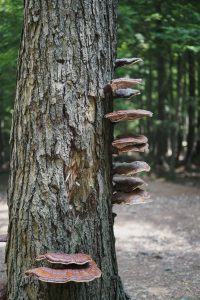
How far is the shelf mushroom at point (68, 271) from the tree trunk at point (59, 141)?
0.85 feet

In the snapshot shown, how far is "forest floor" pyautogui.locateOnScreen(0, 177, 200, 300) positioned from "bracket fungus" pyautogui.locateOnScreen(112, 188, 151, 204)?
7.05 ft

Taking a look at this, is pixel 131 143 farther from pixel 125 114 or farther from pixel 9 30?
pixel 9 30

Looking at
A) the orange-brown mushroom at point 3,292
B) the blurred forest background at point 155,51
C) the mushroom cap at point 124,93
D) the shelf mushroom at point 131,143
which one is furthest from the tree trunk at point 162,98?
the orange-brown mushroom at point 3,292

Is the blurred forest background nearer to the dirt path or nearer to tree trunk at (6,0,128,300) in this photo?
the dirt path

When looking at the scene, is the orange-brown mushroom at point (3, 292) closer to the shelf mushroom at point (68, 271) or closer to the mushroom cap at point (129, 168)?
the shelf mushroom at point (68, 271)

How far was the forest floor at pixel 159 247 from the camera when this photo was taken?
576 centimetres

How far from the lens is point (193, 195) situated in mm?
14961

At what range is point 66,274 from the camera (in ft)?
9.48

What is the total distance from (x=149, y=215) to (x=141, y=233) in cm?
214

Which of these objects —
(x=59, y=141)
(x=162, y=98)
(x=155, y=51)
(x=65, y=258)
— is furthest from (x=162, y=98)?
(x=65, y=258)

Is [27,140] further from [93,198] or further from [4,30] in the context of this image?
[4,30]

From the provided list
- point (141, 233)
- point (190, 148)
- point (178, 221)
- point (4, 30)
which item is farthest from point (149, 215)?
point (190, 148)

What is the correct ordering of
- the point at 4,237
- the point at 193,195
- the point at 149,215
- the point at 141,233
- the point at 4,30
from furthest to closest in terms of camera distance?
the point at 193,195, the point at 149,215, the point at 4,30, the point at 141,233, the point at 4,237

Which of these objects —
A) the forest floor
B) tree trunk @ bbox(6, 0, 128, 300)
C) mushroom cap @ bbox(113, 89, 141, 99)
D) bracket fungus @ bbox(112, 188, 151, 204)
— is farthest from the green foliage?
bracket fungus @ bbox(112, 188, 151, 204)
